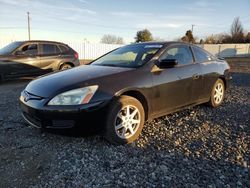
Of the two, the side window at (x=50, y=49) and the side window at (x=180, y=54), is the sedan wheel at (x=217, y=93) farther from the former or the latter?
the side window at (x=50, y=49)

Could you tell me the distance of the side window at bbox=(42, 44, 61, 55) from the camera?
9997 mm

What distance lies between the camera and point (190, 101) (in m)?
4.97

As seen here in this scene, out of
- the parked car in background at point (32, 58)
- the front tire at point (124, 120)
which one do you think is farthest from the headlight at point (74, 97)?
the parked car in background at point (32, 58)

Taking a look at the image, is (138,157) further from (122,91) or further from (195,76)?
(195,76)

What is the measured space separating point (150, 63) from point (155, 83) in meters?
0.35

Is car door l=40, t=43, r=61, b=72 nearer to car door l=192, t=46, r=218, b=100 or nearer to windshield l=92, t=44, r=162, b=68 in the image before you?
windshield l=92, t=44, r=162, b=68

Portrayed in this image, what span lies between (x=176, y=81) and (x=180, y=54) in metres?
0.71

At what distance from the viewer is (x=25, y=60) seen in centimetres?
945

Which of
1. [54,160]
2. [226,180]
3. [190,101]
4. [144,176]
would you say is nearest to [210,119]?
[190,101]

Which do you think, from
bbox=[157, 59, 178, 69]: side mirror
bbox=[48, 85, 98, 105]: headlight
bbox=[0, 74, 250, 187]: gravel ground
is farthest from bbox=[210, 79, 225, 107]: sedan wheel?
bbox=[48, 85, 98, 105]: headlight

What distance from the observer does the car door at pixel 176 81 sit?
13.9 ft

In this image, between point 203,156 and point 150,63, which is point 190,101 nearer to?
point 150,63

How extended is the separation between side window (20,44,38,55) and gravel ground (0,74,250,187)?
5402 mm

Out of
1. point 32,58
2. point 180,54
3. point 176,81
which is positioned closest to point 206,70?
point 180,54
